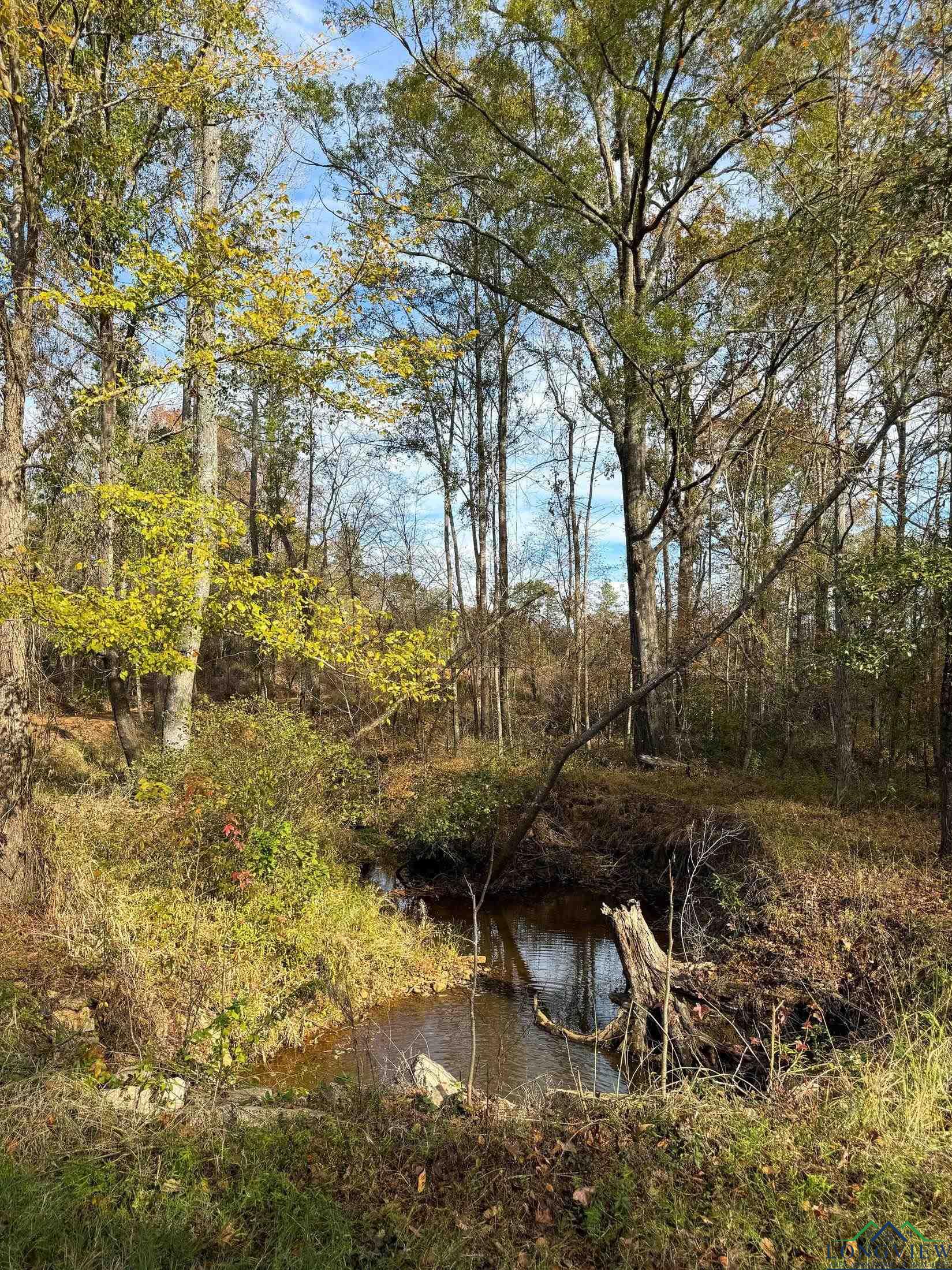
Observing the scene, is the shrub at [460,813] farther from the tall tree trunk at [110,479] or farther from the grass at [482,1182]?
the grass at [482,1182]

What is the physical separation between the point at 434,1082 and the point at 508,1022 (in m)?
2.48

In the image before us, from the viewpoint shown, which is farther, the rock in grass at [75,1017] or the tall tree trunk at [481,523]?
the tall tree trunk at [481,523]

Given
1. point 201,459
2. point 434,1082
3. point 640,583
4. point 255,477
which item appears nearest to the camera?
point 434,1082

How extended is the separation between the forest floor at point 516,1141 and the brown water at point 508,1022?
1.95 feet

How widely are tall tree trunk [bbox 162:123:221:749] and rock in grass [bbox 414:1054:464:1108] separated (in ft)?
15.6

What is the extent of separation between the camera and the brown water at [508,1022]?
5.96m

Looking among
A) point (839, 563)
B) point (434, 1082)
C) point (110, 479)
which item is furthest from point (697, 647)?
point (110, 479)

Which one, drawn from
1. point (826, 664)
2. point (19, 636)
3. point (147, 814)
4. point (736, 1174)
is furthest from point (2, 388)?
point (826, 664)

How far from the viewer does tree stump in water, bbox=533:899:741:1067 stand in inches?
227

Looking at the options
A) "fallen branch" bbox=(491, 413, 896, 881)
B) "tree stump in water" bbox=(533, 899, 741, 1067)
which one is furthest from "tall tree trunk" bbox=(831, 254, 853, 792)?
"tree stump in water" bbox=(533, 899, 741, 1067)

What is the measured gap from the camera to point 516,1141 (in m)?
3.76

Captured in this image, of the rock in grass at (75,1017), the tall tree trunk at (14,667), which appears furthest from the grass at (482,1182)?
the tall tree trunk at (14,667)

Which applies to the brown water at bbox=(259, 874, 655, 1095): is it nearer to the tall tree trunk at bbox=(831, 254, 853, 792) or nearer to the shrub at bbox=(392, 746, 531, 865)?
the shrub at bbox=(392, 746, 531, 865)

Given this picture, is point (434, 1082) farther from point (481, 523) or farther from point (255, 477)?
point (255, 477)
